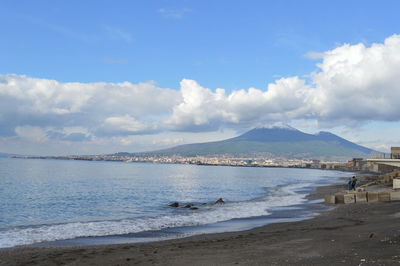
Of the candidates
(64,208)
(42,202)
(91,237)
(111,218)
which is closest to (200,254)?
(91,237)

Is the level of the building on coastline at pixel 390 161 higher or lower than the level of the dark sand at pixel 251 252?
higher

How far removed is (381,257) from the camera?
33.5ft

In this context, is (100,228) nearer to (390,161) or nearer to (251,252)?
(251,252)

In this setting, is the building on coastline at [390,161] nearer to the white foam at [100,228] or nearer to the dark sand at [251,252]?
the white foam at [100,228]

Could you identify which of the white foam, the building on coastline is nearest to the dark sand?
the white foam

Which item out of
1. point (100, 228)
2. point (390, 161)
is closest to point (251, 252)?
point (100, 228)

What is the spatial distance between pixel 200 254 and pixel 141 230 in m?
9.83

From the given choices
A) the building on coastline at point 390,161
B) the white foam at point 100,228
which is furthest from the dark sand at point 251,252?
the building on coastline at point 390,161

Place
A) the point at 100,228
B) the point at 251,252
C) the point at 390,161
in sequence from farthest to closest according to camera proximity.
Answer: the point at 390,161 → the point at 100,228 → the point at 251,252

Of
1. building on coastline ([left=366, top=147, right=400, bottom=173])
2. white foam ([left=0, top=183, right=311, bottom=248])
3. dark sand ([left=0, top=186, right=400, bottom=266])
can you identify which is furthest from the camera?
building on coastline ([left=366, top=147, right=400, bottom=173])

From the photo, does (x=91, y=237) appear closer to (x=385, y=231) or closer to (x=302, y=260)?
(x=302, y=260)

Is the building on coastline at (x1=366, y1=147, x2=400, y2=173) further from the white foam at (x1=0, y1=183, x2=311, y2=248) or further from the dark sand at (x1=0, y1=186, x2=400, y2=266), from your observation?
the dark sand at (x1=0, y1=186, x2=400, y2=266)

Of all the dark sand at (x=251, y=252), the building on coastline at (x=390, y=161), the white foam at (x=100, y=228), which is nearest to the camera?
the dark sand at (x=251, y=252)

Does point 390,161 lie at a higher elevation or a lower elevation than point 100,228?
higher
